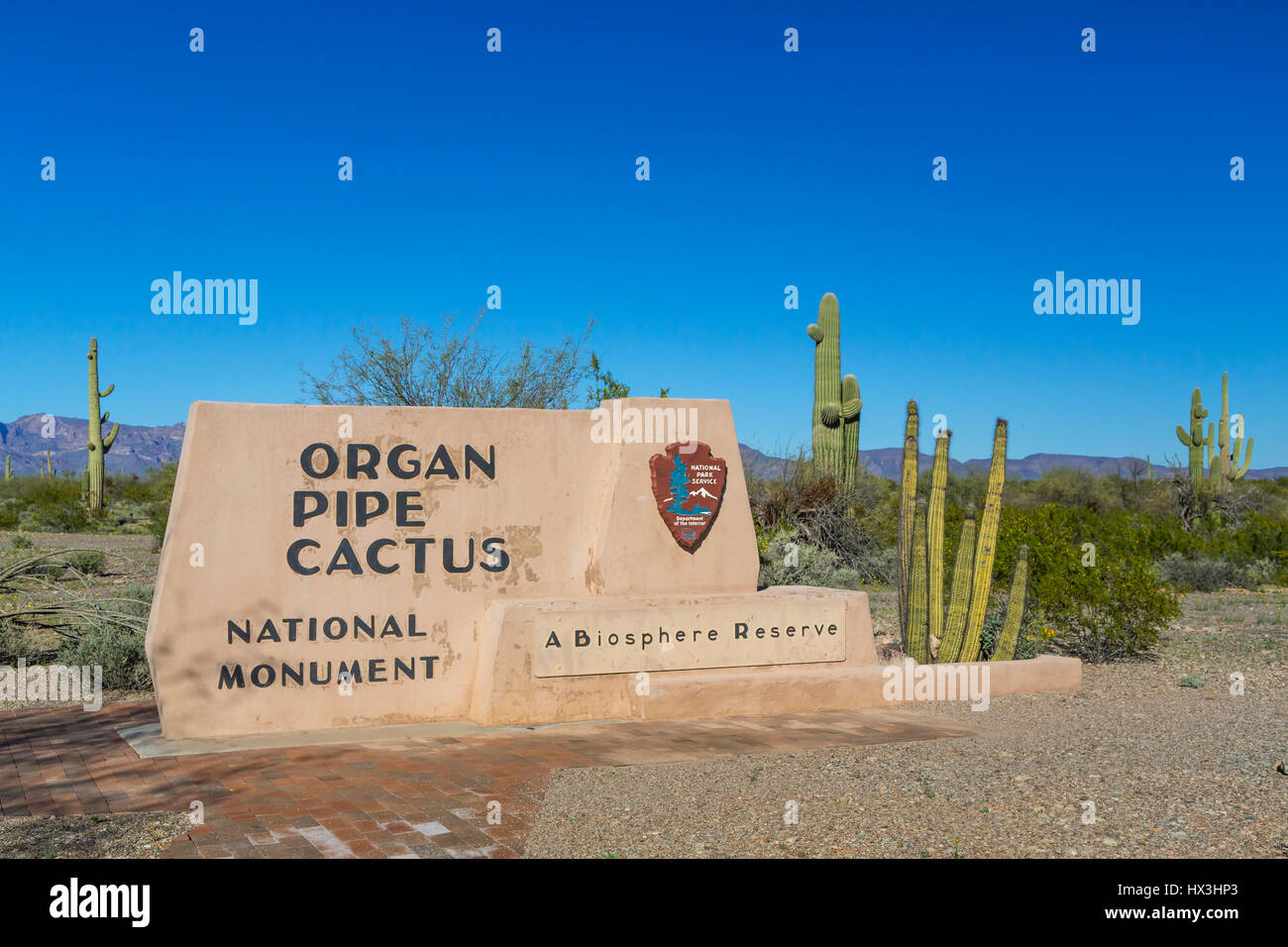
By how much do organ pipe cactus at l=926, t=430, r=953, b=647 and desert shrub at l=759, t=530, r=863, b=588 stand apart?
4312mm

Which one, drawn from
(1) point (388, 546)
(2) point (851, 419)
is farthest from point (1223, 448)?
(1) point (388, 546)

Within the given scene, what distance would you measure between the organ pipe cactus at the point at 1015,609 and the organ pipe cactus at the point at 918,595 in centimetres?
72

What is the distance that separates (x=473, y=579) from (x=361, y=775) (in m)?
2.21

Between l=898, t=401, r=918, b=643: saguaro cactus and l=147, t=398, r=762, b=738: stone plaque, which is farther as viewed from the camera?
l=898, t=401, r=918, b=643: saguaro cactus

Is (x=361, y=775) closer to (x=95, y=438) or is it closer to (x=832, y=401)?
(x=832, y=401)

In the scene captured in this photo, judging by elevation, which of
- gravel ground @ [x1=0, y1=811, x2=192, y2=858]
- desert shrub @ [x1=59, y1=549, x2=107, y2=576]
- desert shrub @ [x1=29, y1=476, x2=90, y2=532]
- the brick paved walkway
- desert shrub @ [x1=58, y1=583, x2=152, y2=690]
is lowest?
the brick paved walkway

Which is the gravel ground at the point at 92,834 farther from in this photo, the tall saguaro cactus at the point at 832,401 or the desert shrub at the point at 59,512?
the desert shrub at the point at 59,512

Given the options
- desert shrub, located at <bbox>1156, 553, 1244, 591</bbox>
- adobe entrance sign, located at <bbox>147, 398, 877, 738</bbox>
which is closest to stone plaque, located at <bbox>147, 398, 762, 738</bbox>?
adobe entrance sign, located at <bbox>147, 398, 877, 738</bbox>

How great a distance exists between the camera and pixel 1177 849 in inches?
195

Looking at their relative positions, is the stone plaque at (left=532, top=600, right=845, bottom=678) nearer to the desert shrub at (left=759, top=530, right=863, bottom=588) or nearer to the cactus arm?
the desert shrub at (left=759, top=530, right=863, bottom=588)

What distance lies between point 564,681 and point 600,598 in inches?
29.2

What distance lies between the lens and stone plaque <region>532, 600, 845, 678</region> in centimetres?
845

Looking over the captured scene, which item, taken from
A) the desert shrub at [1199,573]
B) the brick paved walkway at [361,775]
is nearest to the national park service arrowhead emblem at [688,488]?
the brick paved walkway at [361,775]
